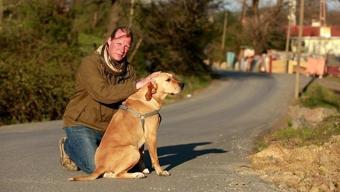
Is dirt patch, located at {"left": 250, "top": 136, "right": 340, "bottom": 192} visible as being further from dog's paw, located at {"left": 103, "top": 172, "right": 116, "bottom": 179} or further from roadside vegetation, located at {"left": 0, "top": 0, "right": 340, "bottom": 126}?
roadside vegetation, located at {"left": 0, "top": 0, "right": 340, "bottom": 126}

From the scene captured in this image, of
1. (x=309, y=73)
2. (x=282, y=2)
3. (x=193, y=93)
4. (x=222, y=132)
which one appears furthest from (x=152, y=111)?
(x=282, y=2)

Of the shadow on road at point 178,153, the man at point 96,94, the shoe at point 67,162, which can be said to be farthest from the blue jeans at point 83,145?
the shadow on road at point 178,153

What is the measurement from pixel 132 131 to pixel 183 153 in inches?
135

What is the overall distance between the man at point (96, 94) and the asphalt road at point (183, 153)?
17.2 inches

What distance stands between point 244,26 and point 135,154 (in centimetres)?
7810

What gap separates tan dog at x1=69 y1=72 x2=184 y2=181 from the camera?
809 cm

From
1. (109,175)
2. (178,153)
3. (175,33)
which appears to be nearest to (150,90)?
(109,175)

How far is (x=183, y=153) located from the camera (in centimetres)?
1155

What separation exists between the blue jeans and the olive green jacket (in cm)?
8

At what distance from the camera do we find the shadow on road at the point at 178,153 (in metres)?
10.1

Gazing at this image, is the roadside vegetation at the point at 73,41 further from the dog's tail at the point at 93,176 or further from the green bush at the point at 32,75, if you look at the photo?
the dog's tail at the point at 93,176

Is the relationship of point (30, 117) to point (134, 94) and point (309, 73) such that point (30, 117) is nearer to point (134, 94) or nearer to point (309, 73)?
point (134, 94)

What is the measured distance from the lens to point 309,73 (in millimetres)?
54281

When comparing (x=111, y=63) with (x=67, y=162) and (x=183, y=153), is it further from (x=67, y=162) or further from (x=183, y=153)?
(x=183, y=153)
